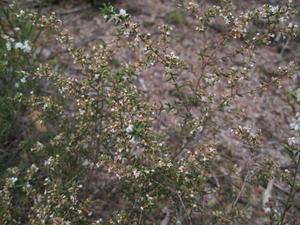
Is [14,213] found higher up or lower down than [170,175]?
lower down

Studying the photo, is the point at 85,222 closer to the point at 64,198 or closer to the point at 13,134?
the point at 64,198

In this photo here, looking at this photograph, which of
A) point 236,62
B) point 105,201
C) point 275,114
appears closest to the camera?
point 105,201

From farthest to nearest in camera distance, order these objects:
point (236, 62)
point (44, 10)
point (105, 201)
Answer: point (44, 10), point (236, 62), point (105, 201)

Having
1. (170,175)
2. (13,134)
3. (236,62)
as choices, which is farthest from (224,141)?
(13,134)

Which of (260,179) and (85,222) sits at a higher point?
(260,179)

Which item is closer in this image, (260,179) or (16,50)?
(260,179)

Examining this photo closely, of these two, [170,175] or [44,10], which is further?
[44,10]

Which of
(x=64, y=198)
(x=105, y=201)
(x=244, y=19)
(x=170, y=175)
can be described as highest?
(x=244, y=19)

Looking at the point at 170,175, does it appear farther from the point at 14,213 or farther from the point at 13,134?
the point at 13,134

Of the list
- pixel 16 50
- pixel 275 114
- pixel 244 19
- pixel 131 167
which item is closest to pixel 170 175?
pixel 131 167
